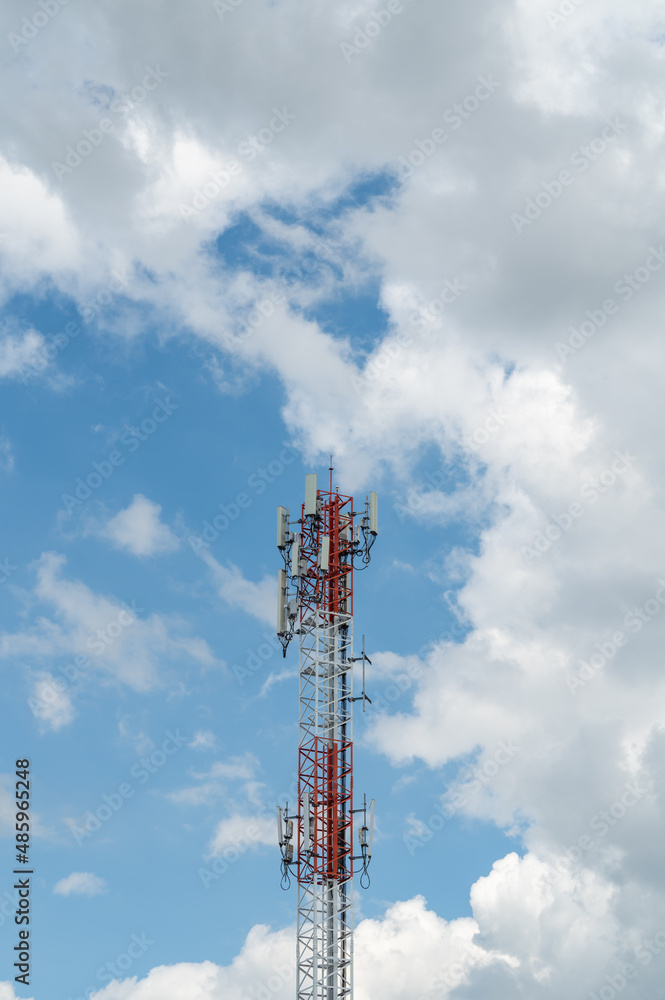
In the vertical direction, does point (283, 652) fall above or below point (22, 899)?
above

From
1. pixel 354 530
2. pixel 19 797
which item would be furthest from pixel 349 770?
pixel 19 797

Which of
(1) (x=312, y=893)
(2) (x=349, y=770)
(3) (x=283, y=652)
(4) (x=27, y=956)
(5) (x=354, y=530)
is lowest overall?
(4) (x=27, y=956)

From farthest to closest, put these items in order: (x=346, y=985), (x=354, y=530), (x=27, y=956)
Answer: (x=354, y=530)
(x=346, y=985)
(x=27, y=956)

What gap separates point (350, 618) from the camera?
88250 mm

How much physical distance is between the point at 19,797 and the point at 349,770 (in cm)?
2539

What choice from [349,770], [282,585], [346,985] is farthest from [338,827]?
[282,585]

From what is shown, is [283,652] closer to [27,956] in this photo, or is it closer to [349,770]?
[349,770]

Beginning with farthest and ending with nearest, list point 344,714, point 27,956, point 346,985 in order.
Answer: point 344,714
point 346,985
point 27,956

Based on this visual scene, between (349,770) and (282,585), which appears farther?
(282,585)

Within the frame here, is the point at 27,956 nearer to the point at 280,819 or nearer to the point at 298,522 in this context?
the point at 280,819

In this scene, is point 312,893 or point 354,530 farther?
point 354,530

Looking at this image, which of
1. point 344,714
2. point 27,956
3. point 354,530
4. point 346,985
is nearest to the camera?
point 27,956

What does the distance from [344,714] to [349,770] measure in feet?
13.0

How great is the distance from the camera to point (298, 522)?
299 ft
